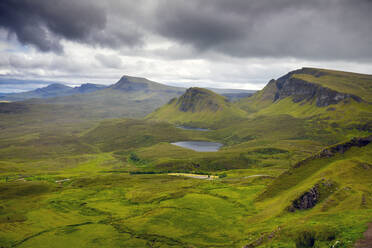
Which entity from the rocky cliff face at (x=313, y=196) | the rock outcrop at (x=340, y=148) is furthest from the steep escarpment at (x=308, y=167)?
the rocky cliff face at (x=313, y=196)

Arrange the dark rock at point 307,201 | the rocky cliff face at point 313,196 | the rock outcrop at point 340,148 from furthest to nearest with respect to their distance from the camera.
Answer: the rock outcrop at point 340,148, the rocky cliff face at point 313,196, the dark rock at point 307,201

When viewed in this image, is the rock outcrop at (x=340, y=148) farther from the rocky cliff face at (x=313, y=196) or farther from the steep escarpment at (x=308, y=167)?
the rocky cliff face at (x=313, y=196)

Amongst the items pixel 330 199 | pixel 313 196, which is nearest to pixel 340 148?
pixel 313 196

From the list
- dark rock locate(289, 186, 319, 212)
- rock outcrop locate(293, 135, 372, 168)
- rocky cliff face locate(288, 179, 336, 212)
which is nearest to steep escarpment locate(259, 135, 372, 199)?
rock outcrop locate(293, 135, 372, 168)

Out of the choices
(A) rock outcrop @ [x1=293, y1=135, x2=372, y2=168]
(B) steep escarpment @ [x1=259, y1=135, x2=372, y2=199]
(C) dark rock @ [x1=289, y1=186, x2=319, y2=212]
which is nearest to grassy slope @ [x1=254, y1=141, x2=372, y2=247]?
(B) steep escarpment @ [x1=259, y1=135, x2=372, y2=199]

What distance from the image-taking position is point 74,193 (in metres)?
187

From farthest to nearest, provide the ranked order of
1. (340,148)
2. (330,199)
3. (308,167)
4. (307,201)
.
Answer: (340,148) < (308,167) < (307,201) < (330,199)

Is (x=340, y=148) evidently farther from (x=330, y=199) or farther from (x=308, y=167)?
(x=330, y=199)

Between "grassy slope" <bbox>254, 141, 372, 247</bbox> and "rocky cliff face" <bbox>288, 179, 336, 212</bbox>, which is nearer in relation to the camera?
"grassy slope" <bbox>254, 141, 372, 247</bbox>

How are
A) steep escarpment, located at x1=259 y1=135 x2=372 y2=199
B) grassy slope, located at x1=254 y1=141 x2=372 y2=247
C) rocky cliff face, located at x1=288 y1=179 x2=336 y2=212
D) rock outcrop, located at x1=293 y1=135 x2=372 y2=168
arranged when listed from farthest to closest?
rock outcrop, located at x1=293 y1=135 x2=372 y2=168 < steep escarpment, located at x1=259 y1=135 x2=372 y2=199 < rocky cliff face, located at x1=288 y1=179 x2=336 y2=212 < grassy slope, located at x1=254 y1=141 x2=372 y2=247

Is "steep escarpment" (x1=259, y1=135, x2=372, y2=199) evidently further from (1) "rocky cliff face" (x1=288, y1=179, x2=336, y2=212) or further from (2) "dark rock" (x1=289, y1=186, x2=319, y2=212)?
(2) "dark rock" (x1=289, y1=186, x2=319, y2=212)

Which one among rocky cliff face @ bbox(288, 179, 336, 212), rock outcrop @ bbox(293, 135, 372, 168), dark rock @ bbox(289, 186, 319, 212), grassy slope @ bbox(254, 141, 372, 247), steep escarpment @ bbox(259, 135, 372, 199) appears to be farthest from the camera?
rock outcrop @ bbox(293, 135, 372, 168)

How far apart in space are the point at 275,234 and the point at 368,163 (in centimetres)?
8390

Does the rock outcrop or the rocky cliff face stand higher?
the rock outcrop
